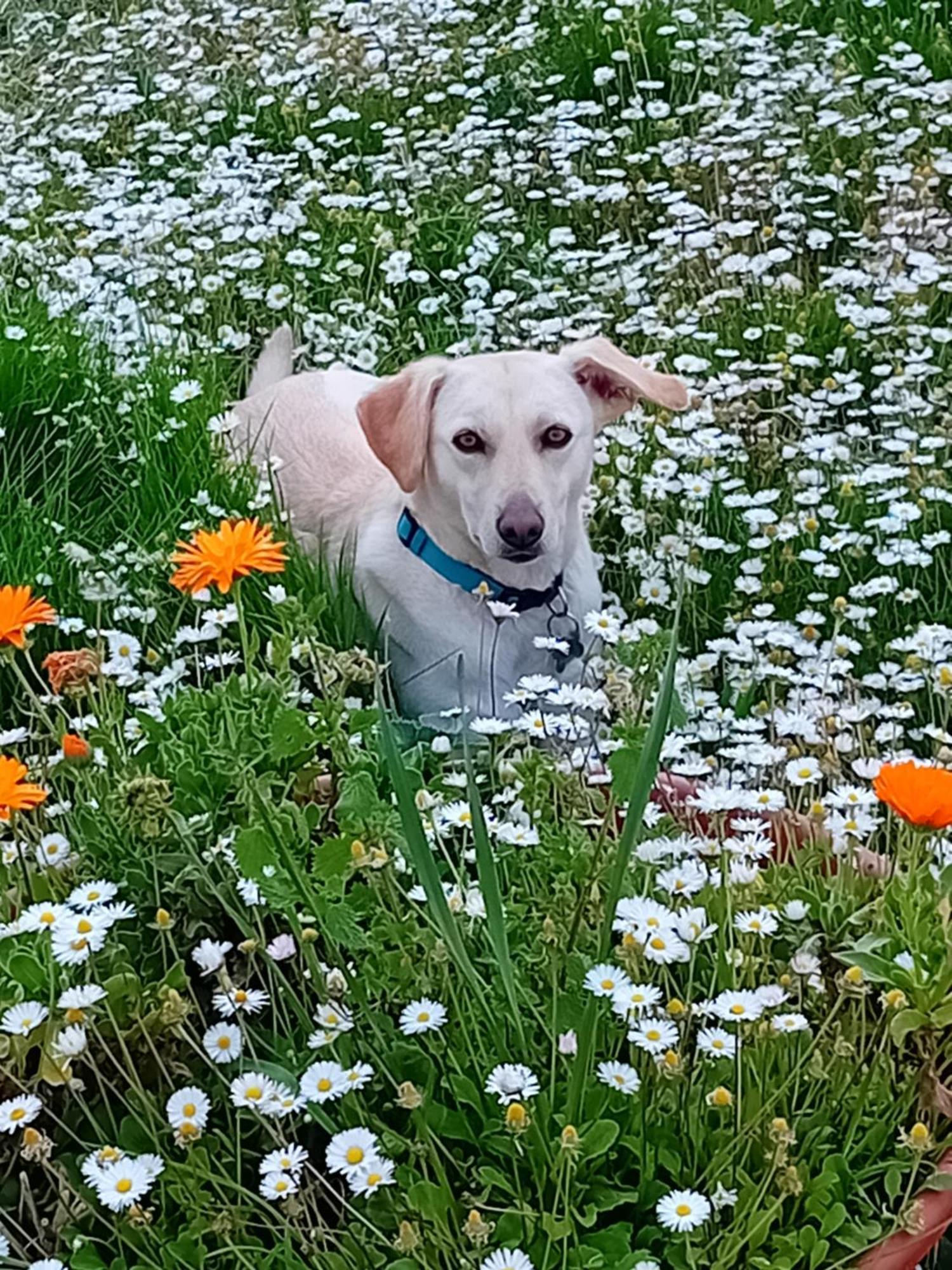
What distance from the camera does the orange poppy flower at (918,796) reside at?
143 cm

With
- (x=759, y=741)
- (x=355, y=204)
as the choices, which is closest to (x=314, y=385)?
(x=355, y=204)

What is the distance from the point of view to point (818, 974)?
1.61m

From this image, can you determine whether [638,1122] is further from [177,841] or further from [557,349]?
[557,349]

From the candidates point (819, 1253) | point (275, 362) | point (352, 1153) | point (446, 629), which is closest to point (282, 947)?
point (352, 1153)

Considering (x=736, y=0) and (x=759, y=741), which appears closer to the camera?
(x=759, y=741)

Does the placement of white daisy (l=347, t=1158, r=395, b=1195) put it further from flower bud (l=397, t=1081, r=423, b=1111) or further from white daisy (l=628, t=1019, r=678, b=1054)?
white daisy (l=628, t=1019, r=678, b=1054)

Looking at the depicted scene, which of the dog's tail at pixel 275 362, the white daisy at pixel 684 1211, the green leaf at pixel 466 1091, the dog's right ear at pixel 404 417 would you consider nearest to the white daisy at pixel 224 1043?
the green leaf at pixel 466 1091

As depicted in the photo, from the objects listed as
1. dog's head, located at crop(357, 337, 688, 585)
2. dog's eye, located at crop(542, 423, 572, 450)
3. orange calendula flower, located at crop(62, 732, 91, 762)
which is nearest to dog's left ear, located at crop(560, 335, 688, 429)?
dog's head, located at crop(357, 337, 688, 585)

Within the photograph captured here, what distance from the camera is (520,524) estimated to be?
2744 millimetres

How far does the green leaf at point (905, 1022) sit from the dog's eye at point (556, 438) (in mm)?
1576

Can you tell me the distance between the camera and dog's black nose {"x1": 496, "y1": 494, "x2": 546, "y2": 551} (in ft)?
9.00

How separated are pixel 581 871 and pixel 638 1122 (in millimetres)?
311

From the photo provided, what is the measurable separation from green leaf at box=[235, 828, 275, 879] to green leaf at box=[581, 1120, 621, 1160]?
0.40 metres

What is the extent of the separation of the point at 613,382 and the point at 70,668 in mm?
Result: 1459
